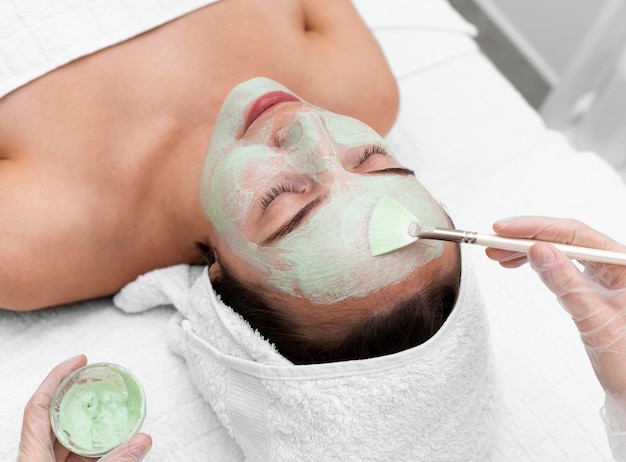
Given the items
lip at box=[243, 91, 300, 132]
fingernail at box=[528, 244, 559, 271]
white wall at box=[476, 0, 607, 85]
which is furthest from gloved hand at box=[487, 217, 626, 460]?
white wall at box=[476, 0, 607, 85]

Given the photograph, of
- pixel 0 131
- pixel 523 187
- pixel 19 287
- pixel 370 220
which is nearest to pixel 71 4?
pixel 0 131

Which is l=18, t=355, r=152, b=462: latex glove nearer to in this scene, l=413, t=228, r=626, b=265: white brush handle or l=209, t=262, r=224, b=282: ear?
l=209, t=262, r=224, b=282: ear

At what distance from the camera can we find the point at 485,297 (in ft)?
4.05

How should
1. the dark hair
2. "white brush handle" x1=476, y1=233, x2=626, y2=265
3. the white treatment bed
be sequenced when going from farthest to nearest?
the white treatment bed, the dark hair, "white brush handle" x1=476, y1=233, x2=626, y2=265

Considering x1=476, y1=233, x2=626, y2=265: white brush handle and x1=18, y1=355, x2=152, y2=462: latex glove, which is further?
x1=18, y1=355, x2=152, y2=462: latex glove

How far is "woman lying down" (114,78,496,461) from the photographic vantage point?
2.66ft

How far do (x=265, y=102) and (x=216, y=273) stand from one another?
0.98 feet

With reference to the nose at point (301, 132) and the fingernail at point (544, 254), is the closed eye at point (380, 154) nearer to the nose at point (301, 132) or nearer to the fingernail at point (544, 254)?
the nose at point (301, 132)

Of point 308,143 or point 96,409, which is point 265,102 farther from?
point 96,409

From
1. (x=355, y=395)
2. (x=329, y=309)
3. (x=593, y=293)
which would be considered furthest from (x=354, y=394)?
(x=593, y=293)

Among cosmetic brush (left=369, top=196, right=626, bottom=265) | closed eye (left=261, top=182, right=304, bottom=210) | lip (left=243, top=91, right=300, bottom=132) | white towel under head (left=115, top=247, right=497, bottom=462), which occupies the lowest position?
white towel under head (left=115, top=247, right=497, bottom=462)

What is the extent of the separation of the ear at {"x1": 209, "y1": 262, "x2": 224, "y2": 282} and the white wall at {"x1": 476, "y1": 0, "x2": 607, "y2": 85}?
5.22ft

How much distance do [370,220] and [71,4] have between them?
714 millimetres

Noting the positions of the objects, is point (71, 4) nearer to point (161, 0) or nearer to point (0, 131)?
point (161, 0)
